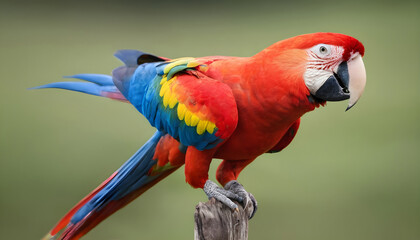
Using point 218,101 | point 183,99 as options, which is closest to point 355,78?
point 218,101

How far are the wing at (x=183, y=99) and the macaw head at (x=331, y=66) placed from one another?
9.4 inches

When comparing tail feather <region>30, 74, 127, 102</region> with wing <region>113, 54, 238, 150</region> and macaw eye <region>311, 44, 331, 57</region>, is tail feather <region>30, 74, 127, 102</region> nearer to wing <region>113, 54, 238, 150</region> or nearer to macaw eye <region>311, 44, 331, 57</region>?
wing <region>113, 54, 238, 150</region>

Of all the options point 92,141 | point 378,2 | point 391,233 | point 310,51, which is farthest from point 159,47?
point 310,51

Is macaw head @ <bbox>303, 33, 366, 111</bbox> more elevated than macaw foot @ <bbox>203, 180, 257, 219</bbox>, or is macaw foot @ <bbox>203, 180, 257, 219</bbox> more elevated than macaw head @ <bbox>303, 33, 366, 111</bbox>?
macaw head @ <bbox>303, 33, 366, 111</bbox>

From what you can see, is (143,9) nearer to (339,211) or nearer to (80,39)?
(80,39)

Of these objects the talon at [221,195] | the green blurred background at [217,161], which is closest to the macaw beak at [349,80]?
the talon at [221,195]

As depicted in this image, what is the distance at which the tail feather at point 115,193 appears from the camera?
1.58 m

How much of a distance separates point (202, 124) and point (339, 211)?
1977 mm

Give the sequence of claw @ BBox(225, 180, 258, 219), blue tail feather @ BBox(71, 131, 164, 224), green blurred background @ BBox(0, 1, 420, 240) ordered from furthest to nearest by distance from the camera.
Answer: green blurred background @ BBox(0, 1, 420, 240) → blue tail feather @ BBox(71, 131, 164, 224) → claw @ BBox(225, 180, 258, 219)

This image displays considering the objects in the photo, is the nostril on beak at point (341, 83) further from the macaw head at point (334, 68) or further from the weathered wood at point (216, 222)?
the weathered wood at point (216, 222)

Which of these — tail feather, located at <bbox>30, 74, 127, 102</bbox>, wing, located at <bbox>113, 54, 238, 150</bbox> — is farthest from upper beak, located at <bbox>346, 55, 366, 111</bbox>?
tail feather, located at <bbox>30, 74, 127, 102</bbox>

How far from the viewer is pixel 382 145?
3.19 metres

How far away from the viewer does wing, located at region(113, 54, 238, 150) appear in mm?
1291

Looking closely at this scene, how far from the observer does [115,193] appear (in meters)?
1.60
